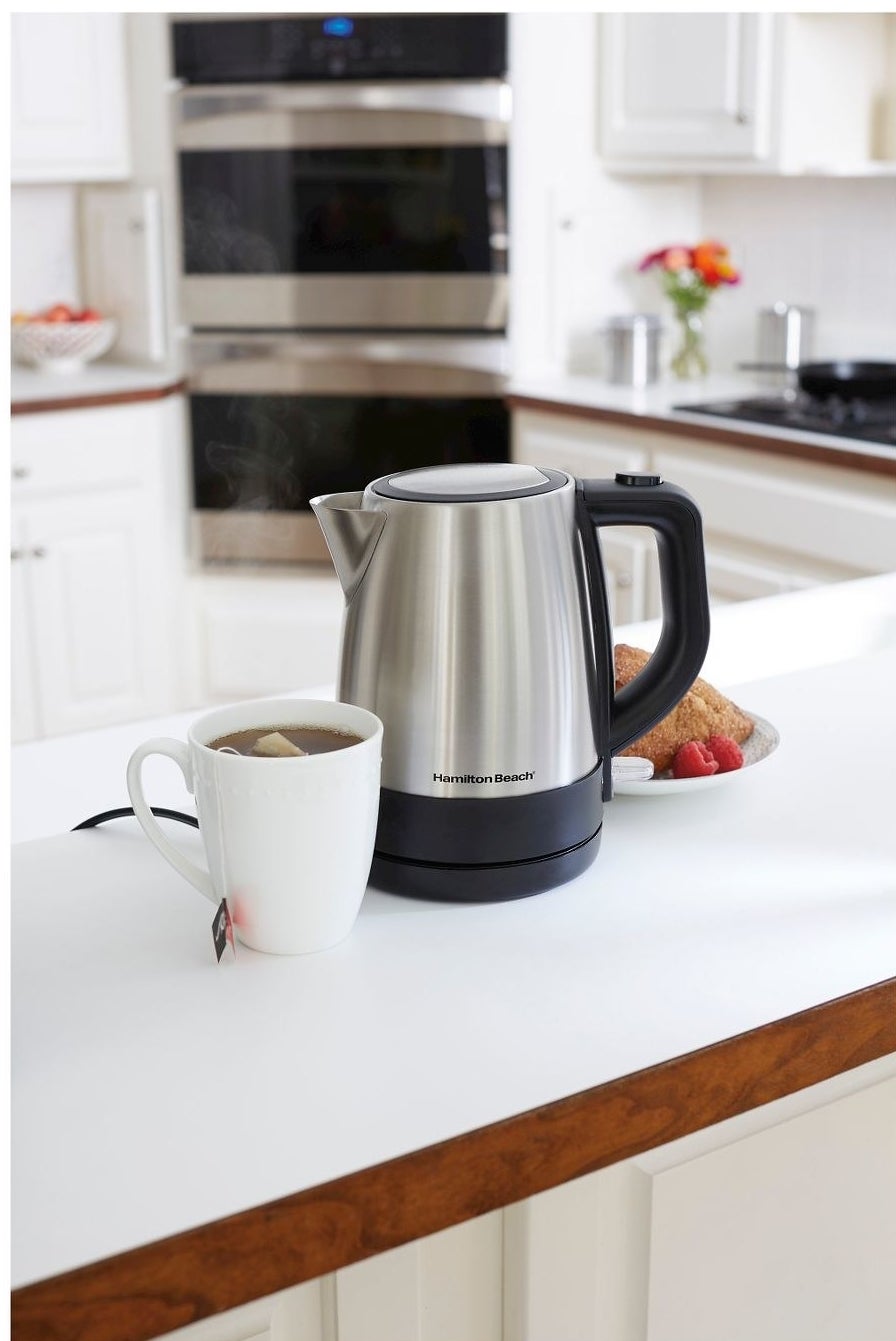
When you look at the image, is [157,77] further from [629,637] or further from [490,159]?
[629,637]

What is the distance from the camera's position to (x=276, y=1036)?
2.13 feet

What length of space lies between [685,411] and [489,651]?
7.34ft

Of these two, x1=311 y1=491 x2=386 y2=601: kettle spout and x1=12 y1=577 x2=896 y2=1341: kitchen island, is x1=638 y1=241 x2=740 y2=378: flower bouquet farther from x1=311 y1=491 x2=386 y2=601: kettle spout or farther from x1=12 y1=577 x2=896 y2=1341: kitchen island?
x1=311 y1=491 x2=386 y2=601: kettle spout

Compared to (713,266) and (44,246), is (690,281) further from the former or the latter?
(44,246)

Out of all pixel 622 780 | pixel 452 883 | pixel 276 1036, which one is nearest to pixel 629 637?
pixel 622 780

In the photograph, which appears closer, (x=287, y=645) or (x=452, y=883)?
(x=452, y=883)

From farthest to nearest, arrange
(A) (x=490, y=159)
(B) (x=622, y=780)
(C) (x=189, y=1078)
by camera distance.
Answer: (A) (x=490, y=159) < (B) (x=622, y=780) < (C) (x=189, y=1078)

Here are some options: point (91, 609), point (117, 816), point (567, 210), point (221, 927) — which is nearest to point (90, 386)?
point (91, 609)

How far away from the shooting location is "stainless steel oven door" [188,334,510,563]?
3.21 metres

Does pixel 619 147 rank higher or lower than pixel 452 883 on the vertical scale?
higher

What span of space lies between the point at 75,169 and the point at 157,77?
10.8 inches

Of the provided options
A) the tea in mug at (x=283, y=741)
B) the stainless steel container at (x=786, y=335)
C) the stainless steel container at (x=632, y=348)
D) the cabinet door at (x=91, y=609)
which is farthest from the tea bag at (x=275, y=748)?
the stainless steel container at (x=786, y=335)

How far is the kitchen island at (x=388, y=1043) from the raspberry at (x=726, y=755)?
0.03m

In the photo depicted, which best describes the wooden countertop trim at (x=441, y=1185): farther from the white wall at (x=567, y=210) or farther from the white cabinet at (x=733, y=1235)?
the white wall at (x=567, y=210)
